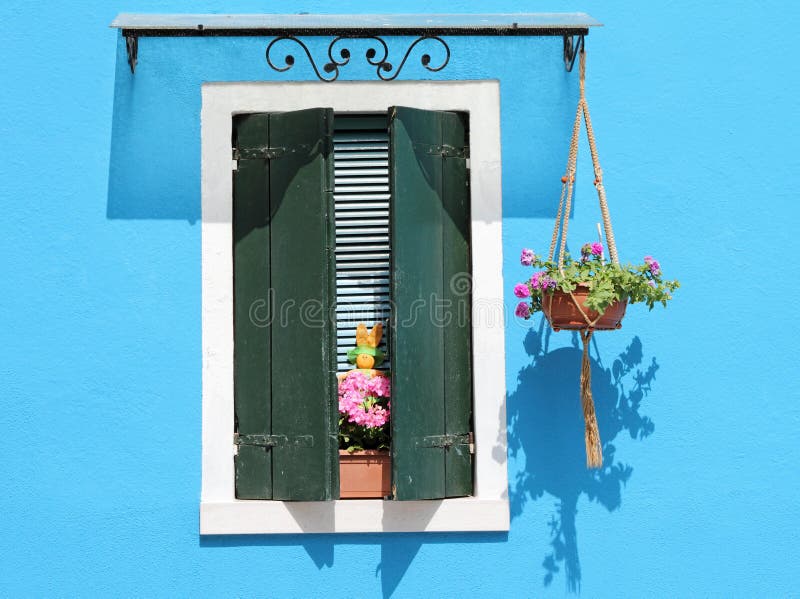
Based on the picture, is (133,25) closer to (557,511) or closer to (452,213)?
(452,213)

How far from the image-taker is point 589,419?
4418 millimetres

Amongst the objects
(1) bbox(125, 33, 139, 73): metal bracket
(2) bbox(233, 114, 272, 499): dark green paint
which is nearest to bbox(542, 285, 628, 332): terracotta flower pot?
(2) bbox(233, 114, 272, 499): dark green paint

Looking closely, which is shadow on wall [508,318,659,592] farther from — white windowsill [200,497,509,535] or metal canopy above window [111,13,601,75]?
metal canopy above window [111,13,601,75]

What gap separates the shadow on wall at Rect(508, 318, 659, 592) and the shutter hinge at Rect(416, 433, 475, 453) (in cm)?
17

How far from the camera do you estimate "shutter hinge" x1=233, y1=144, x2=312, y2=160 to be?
4.62m

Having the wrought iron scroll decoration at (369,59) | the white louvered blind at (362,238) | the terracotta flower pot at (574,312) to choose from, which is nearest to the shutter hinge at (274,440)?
the white louvered blind at (362,238)

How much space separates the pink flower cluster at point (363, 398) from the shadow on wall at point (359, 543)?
473mm

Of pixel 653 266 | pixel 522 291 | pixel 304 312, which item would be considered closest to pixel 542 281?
pixel 522 291

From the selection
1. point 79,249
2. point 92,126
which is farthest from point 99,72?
point 79,249

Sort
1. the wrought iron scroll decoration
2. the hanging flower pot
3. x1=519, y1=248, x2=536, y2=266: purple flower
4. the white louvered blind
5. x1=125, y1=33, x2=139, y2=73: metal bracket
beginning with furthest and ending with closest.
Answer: the white louvered blind, x1=125, y1=33, x2=139, y2=73: metal bracket, the wrought iron scroll decoration, x1=519, y1=248, x2=536, y2=266: purple flower, the hanging flower pot

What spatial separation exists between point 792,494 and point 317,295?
216 cm

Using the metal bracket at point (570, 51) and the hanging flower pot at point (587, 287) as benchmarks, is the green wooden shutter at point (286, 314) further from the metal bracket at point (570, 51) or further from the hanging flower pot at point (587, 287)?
the metal bracket at point (570, 51)

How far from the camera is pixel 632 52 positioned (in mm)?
4836

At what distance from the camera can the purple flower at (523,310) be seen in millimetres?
4344
